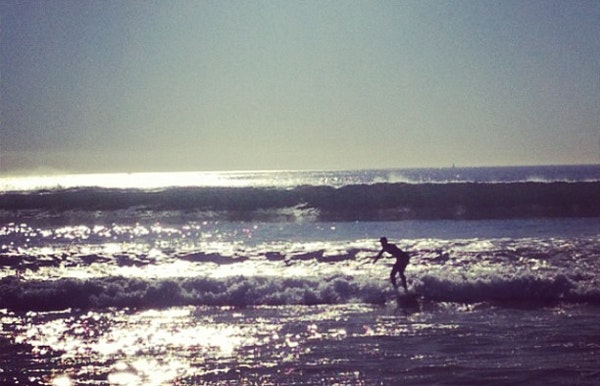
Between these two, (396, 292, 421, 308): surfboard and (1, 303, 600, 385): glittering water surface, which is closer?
(1, 303, 600, 385): glittering water surface

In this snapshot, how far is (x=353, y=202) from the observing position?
41125 millimetres

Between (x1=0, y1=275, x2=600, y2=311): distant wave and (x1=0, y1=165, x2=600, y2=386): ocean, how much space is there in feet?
0.13

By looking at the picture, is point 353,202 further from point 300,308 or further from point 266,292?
point 300,308

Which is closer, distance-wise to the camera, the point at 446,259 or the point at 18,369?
the point at 18,369

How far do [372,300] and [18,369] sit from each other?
276 inches

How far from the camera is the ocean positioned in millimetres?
8984

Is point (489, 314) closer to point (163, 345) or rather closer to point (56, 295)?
point (163, 345)

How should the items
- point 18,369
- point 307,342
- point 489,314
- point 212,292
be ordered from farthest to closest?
point 212,292 < point 489,314 < point 307,342 < point 18,369

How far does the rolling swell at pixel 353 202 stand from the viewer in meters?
37.0

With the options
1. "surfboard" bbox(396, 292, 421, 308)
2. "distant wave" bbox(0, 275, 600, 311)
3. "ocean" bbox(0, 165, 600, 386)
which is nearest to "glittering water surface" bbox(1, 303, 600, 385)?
Result: "ocean" bbox(0, 165, 600, 386)

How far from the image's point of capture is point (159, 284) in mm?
14766

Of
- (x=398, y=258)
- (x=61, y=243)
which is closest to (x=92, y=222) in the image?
(x=61, y=243)

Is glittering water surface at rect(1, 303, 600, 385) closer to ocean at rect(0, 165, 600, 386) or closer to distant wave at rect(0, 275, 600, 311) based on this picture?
ocean at rect(0, 165, 600, 386)

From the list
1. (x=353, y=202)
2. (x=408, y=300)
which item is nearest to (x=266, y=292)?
(x=408, y=300)
